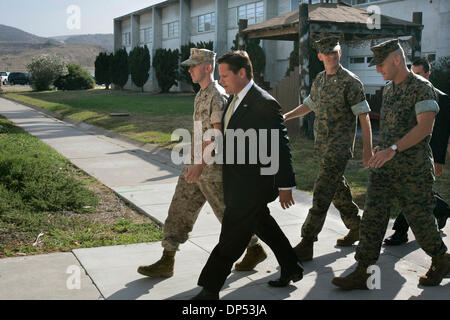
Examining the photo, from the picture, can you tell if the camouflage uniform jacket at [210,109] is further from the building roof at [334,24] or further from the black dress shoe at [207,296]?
the building roof at [334,24]

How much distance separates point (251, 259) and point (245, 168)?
1.21 meters

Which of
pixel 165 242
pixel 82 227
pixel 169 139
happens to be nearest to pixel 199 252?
pixel 165 242

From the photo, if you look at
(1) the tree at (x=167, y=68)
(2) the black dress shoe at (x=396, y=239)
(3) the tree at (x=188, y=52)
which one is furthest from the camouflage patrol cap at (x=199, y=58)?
(1) the tree at (x=167, y=68)

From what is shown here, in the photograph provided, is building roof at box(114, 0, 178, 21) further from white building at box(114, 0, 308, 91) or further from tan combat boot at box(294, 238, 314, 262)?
tan combat boot at box(294, 238, 314, 262)

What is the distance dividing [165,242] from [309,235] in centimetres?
132

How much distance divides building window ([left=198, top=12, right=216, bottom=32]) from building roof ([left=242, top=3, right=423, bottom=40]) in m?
26.7

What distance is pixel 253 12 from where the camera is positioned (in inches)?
1415

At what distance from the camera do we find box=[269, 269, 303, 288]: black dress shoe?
425 cm

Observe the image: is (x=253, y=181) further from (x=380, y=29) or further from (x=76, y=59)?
(x=76, y=59)

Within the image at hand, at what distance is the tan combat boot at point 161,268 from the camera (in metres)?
4.55

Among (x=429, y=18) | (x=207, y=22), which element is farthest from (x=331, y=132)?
(x=207, y=22)

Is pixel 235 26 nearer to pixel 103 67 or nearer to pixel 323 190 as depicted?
pixel 103 67

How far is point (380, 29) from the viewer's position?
1394cm

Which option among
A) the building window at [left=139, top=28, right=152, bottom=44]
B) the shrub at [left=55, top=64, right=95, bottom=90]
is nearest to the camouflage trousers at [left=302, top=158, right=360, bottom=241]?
the shrub at [left=55, top=64, right=95, bottom=90]
